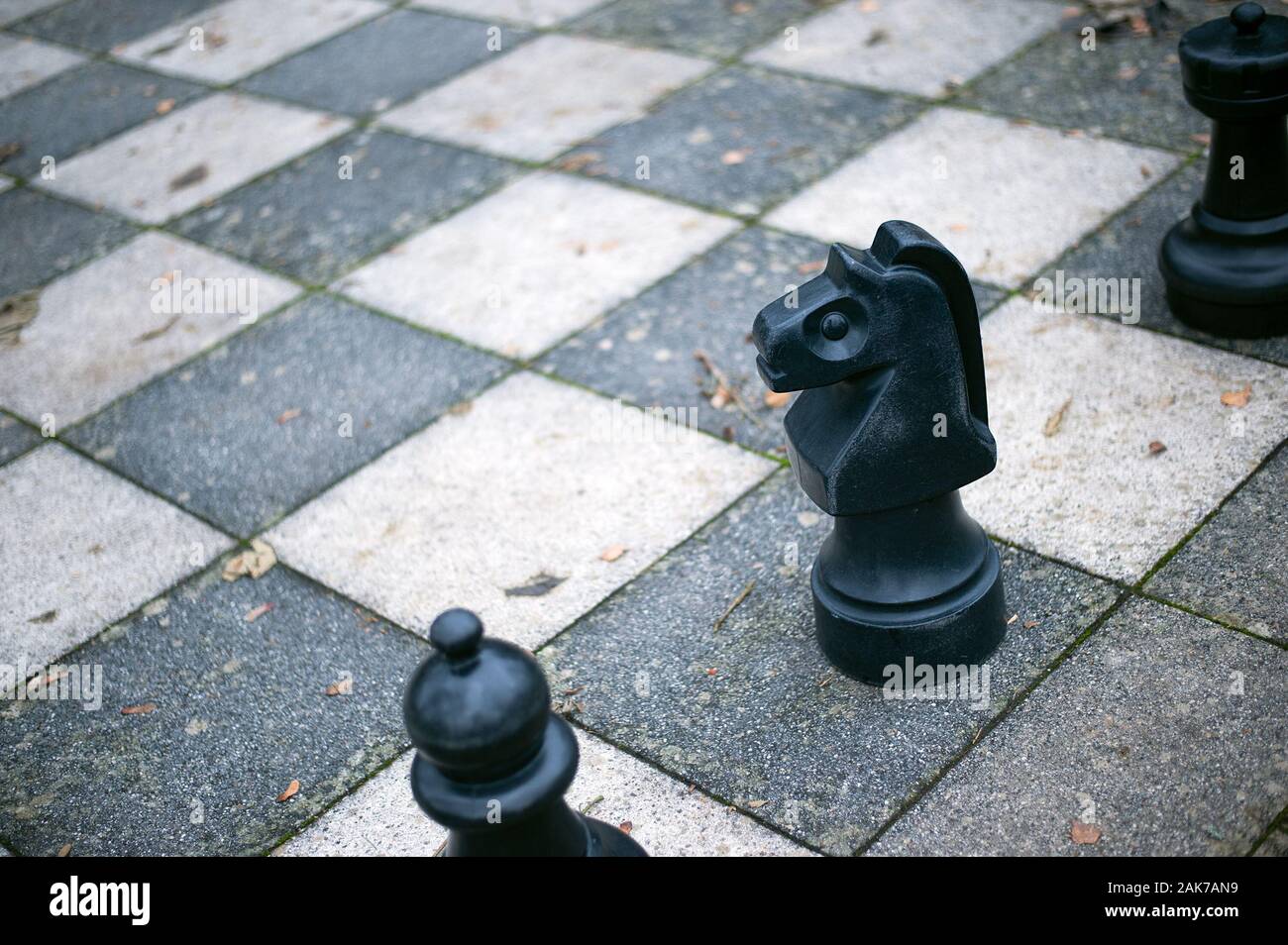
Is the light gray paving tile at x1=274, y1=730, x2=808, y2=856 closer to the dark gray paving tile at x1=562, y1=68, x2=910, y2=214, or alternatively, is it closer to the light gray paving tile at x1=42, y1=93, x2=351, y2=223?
the dark gray paving tile at x1=562, y1=68, x2=910, y2=214

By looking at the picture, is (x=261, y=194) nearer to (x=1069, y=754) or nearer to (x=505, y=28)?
(x=505, y=28)

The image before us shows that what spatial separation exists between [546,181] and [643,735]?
3.08 meters

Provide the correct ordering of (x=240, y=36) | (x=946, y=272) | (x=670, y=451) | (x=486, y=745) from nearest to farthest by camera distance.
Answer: (x=486, y=745) < (x=946, y=272) < (x=670, y=451) < (x=240, y=36)

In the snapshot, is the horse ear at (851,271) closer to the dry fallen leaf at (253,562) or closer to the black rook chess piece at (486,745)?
the black rook chess piece at (486,745)

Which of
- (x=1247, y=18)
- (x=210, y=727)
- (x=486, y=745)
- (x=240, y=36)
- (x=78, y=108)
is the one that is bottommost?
(x=210, y=727)

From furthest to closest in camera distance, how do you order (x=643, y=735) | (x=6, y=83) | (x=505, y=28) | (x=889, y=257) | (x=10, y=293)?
(x=6, y=83)
(x=505, y=28)
(x=10, y=293)
(x=643, y=735)
(x=889, y=257)

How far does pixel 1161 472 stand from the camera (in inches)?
140

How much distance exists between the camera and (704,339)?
4.43 meters

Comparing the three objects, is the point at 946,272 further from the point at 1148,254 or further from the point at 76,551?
the point at 76,551

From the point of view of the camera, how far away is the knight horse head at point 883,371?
2.64 metres

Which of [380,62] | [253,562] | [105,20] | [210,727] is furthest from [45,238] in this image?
[210,727]

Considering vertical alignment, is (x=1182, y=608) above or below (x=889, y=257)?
below

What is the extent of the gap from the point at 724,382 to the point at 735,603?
1035 millimetres
